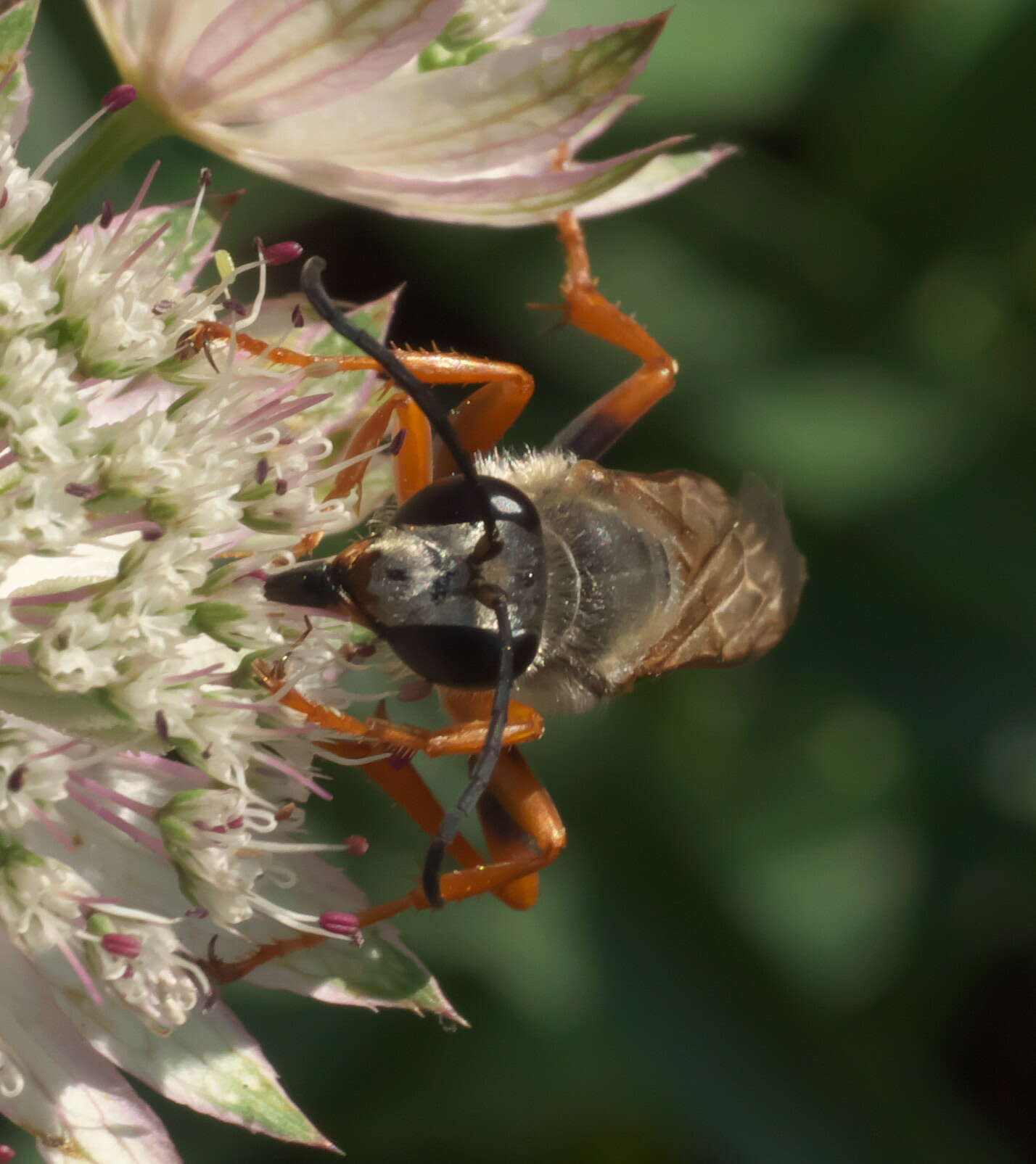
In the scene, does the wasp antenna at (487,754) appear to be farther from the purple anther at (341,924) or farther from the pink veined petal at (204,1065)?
the pink veined petal at (204,1065)

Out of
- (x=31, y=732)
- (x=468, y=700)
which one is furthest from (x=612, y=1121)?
(x=31, y=732)

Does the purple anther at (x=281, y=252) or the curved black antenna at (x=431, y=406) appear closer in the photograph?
the curved black antenna at (x=431, y=406)

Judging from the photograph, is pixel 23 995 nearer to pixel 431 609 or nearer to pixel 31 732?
pixel 31 732

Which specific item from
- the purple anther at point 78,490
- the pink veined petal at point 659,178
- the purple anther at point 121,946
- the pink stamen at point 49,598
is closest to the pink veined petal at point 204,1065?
the purple anther at point 121,946

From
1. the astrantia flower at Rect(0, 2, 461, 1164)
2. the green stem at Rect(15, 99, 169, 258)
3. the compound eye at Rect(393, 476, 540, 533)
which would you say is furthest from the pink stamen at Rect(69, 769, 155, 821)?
the green stem at Rect(15, 99, 169, 258)

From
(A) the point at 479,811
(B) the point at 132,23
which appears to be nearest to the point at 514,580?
(A) the point at 479,811

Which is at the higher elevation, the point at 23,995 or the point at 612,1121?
the point at 23,995

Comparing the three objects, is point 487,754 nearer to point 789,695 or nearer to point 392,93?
point 392,93
